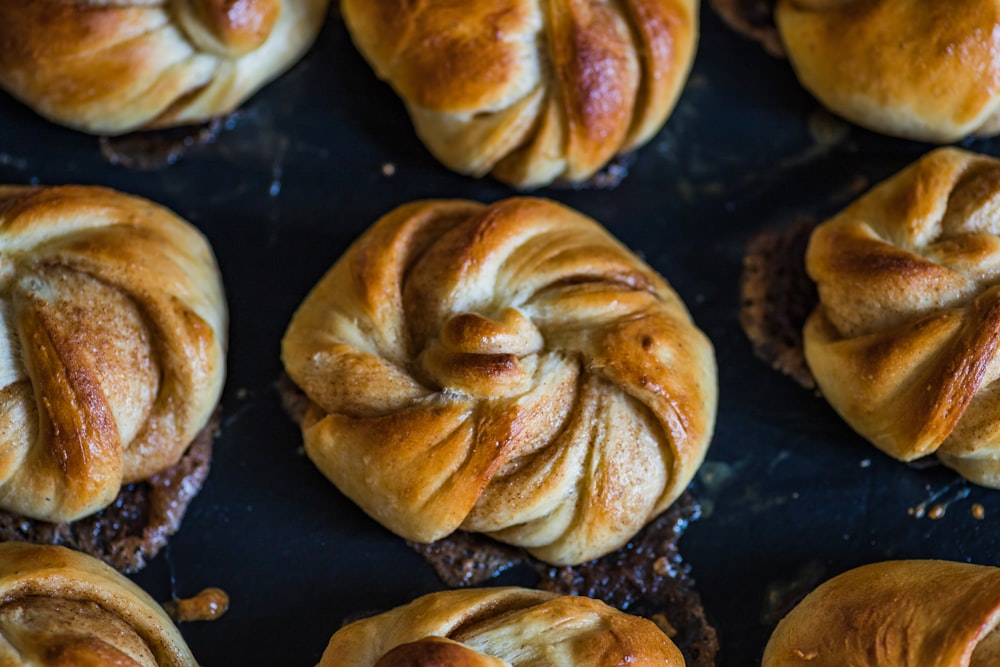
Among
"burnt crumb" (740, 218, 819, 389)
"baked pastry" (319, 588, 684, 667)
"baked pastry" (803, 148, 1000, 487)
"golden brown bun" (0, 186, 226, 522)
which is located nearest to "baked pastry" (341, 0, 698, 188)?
"burnt crumb" (740, 218, 819, 389)

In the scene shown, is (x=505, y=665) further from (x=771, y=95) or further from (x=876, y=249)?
(x=771, y=95)

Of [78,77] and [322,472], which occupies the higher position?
[78,77]

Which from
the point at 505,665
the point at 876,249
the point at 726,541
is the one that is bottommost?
the point at 726,541

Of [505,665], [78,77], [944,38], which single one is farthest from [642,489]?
[78,77]

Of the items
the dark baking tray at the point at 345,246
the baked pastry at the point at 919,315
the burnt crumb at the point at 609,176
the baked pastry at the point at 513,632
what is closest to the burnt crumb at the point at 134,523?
the dark baking tray at the point at 345,246

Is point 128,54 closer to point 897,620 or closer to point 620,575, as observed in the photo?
point 620,575

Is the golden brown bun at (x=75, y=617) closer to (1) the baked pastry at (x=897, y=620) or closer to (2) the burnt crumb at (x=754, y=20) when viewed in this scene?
(1) the baked pastry at (x=897, y=620)

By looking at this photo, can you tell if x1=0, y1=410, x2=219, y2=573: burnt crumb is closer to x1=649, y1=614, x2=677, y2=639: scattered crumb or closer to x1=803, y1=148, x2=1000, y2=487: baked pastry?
x1=649, y1=614, x2=677, y2=639: scattered crumb
